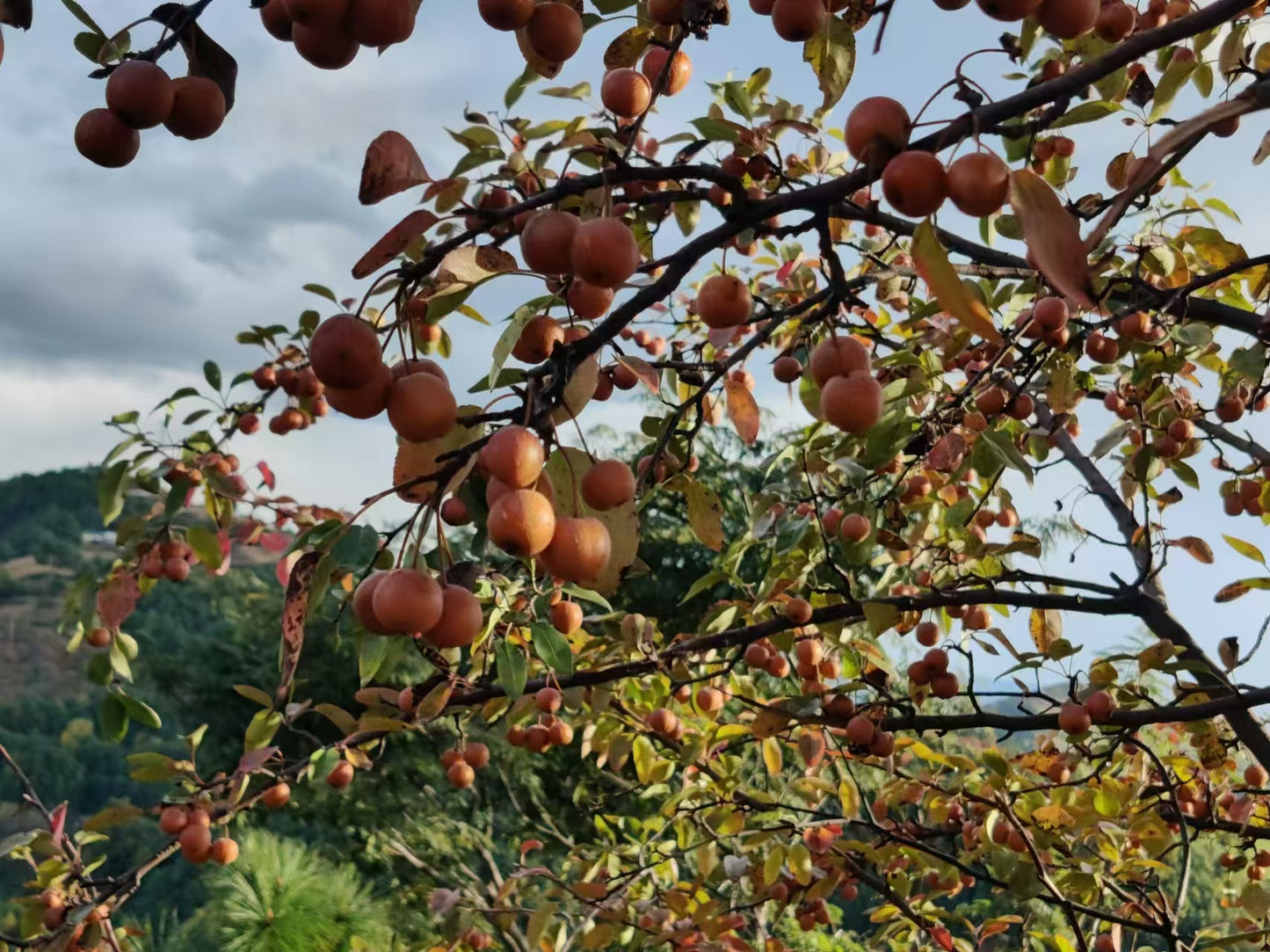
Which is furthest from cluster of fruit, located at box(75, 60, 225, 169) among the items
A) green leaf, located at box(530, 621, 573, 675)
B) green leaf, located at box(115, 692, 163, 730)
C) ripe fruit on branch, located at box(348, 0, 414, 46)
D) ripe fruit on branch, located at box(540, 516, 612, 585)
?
green leaf, located at box(115, 692, 163, 730)

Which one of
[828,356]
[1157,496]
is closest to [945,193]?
[828,356]

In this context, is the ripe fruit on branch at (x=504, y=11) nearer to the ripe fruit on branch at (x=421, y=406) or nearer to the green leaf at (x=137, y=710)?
the ripe fruit on branch at (x=421, y=406)

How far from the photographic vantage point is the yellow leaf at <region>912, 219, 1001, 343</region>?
53 centimetres

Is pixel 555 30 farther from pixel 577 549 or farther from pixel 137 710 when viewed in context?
pixel 137 710

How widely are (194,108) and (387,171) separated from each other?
0.14 m

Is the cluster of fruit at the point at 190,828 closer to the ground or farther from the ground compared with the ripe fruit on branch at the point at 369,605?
closer to the ground

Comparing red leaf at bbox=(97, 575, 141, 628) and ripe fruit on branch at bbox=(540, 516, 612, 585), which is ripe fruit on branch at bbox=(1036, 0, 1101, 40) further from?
red leaf at bbox=(97, 575, 141, 628)

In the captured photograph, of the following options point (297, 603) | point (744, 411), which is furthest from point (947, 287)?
point (744, 411)

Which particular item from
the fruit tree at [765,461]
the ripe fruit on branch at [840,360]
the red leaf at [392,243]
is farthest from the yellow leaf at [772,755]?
the red leaf at [392,243]

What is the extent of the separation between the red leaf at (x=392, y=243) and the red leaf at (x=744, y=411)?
60 centimetres

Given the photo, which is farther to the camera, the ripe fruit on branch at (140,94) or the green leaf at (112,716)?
the green leaf at (112,716)

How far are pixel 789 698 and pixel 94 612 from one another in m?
1.07

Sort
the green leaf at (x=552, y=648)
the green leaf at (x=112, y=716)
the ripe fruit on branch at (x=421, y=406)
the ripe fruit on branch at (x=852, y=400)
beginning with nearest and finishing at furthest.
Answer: the ripe fruit on branch at (x=421, y=406)
the ripe fruit on branch at (x=852, y=400)
the green leaf at (x=552, y=648)
the green leaf at (x=112, y=716)

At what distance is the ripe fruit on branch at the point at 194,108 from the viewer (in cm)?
63
